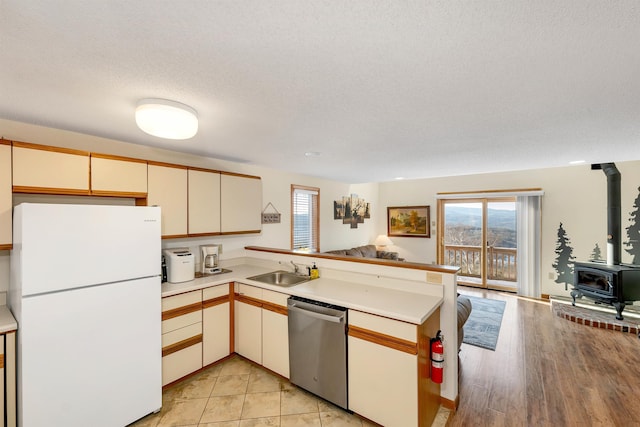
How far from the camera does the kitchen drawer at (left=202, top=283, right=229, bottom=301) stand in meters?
2.72

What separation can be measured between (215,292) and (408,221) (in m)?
5.14

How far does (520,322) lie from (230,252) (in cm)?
431

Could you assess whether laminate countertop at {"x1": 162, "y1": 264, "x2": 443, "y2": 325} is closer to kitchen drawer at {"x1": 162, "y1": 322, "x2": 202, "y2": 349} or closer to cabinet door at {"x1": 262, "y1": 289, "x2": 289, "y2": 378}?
cabinet door at {"x1": 262, "y1": 289, "x2": 289, "y2": 378}

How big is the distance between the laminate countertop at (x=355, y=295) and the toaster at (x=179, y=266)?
64 mm

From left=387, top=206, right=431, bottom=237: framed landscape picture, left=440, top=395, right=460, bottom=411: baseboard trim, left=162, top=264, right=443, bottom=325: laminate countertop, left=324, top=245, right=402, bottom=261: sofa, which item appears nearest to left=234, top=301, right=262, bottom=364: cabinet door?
left=162, top=264, right=443, bottom=325: laminate countertop

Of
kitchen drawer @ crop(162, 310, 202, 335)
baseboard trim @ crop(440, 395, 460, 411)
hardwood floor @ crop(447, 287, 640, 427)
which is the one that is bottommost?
hardwood floor @ crop(447, 287, 640, 427)

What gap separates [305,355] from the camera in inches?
94.3

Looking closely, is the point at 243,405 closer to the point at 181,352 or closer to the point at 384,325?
the point at 181,352

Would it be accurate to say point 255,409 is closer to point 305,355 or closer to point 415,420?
point 305,355

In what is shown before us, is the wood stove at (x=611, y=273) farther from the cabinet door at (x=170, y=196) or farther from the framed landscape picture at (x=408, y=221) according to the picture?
the cabinet door at (x=170, y=196)

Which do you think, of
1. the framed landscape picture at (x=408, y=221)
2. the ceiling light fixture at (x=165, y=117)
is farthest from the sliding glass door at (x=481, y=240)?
the ceiling light fixture at (x=165, y=117)

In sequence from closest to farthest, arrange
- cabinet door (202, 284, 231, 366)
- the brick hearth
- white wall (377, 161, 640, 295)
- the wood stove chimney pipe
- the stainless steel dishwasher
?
the stainless steel dishwasher < cabinet door (202, 284, 231, 366) < the brick hearth < the wood stove chimney pipe < white wall (377, 161, 640, 295)

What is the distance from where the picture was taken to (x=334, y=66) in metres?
1.33

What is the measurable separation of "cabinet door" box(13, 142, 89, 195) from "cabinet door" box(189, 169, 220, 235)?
2.93 feet
